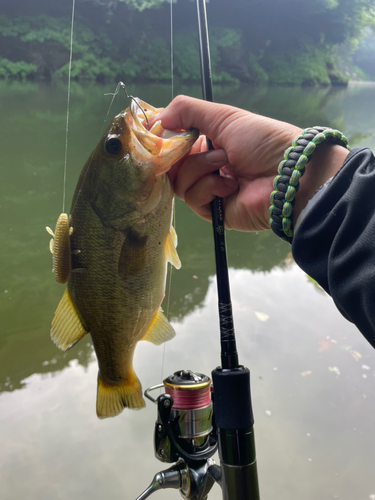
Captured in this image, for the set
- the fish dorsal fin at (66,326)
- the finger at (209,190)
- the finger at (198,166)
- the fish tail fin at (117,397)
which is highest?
the finger at (198,166)

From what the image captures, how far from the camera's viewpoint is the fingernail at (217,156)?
1280 mm

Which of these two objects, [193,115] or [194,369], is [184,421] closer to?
[193,115]

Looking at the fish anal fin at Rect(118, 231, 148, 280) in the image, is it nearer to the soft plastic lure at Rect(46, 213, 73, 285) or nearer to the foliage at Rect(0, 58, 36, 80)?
the soft plastic lure at Rect(46, 213, 73, 285)

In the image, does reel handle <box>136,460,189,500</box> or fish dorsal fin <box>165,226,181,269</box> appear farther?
fish dorsal fin <box>165,226,181,269</box>

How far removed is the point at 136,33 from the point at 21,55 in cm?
640

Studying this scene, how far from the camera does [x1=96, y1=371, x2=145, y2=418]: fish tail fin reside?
1.19 m

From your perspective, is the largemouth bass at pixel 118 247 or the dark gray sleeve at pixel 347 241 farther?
the largemouth bass at pixel 118 247

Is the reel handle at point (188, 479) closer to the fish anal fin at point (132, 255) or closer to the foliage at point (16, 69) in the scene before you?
the fish anal fin at point (132, 255)

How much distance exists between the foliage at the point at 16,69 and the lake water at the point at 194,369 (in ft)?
47.6

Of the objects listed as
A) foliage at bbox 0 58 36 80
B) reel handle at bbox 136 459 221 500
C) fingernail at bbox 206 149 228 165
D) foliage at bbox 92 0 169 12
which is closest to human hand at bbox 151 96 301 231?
fingernail at bbox 206 149 228 165

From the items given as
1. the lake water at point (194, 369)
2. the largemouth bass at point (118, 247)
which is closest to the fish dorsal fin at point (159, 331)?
the largemouth bass at point (118, 247)

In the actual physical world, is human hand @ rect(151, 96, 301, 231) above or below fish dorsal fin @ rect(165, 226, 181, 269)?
above

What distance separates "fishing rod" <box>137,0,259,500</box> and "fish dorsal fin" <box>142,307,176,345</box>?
0.14m

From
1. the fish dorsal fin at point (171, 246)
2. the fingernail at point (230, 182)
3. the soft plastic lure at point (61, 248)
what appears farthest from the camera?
the fingernail at point (230, 182)
